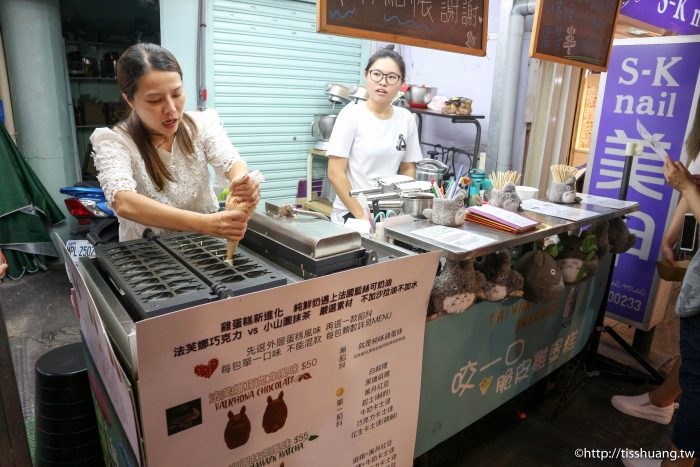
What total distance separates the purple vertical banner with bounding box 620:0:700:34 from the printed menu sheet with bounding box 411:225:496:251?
261 cm

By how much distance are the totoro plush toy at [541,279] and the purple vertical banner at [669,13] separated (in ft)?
7.71

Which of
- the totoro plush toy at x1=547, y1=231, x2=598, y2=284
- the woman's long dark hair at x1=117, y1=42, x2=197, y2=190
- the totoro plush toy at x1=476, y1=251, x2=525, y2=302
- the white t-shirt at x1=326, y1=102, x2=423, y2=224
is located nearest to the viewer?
the woman's long dark hair at x1=117, y1=42, x2=197, y2=190

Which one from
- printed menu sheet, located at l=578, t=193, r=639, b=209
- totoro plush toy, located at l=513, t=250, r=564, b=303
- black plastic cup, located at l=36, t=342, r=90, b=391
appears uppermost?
printed menu sheet, located at l=578, t=193, r=639, b=209

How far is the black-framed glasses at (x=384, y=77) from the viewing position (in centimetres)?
285

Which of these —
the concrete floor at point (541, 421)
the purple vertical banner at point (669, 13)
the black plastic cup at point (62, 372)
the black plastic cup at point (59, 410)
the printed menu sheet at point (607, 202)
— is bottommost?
the concrete floor at point (541, 421)

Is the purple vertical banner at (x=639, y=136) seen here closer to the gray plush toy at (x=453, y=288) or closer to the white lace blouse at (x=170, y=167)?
the gray plush toy at (x=453, y=288)

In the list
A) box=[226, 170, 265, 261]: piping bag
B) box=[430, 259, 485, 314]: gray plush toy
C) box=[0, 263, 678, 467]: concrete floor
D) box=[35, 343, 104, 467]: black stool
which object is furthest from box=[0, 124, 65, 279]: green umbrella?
box=[430, 259, 485, 314]: gray plush toy

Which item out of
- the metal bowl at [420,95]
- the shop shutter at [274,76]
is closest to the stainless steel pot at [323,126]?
the shop shutter at [274,76]

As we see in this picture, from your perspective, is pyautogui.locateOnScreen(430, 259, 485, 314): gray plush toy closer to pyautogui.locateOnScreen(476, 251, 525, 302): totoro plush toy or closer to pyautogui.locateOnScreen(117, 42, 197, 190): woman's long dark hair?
pyautogui.locateOnScreen(476, 251, 525, 302): totoro plush toy

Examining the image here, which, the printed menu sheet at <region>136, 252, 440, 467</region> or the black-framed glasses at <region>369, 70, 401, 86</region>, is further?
the black-framed glasses at <region>369, 70, 401, 86</region>

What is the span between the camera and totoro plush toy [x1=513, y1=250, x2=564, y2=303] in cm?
216

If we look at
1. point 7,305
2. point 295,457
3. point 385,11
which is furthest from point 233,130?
point 295,457

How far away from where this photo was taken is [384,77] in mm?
2852

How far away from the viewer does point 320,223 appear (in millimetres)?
1691
